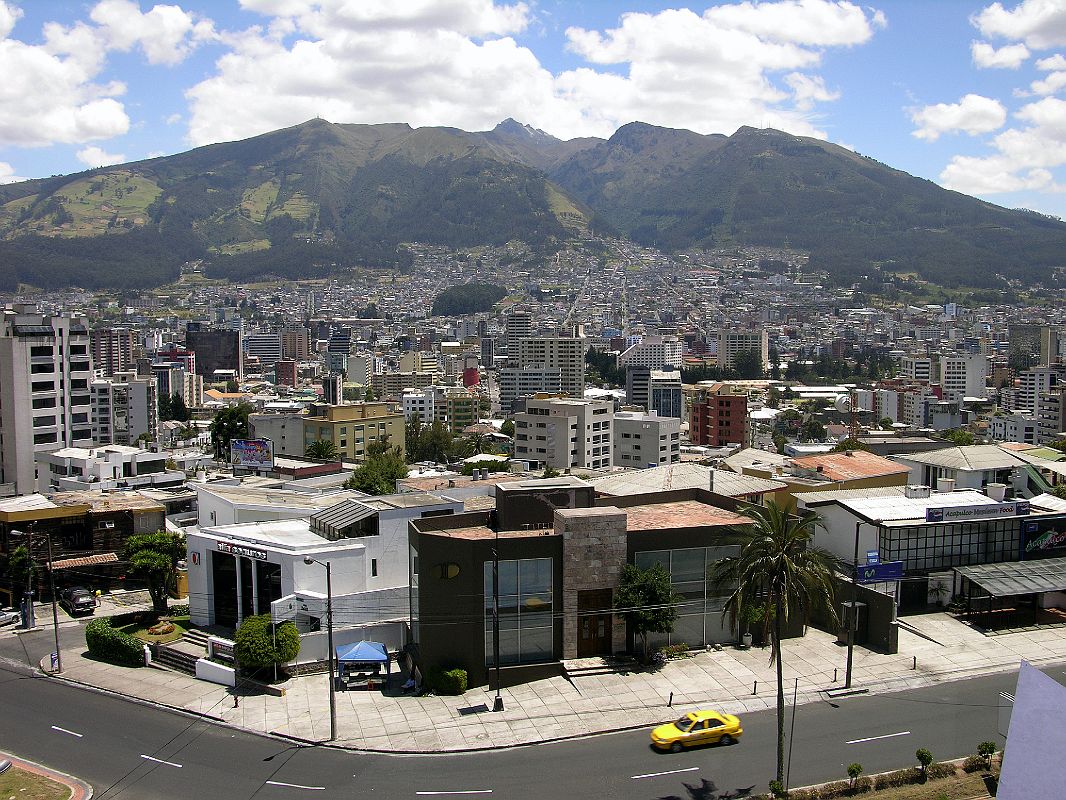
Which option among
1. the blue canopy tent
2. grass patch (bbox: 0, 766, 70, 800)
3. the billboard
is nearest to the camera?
grass patch (bbox: 0, 766, 70, 800)

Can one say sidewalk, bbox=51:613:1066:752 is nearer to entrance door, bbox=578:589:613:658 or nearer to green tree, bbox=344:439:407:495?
entrance door, bbox=578:589:613:658

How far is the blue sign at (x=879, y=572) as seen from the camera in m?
32.2

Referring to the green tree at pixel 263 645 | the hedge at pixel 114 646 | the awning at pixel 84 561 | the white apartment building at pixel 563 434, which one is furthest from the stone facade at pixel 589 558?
the white apartment building at pixel 563 434

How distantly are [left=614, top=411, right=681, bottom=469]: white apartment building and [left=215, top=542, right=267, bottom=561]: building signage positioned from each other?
186ft

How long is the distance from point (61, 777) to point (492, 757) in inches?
394

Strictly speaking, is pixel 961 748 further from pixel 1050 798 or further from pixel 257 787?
pixel 257 787

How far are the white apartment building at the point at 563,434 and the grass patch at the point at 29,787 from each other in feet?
206

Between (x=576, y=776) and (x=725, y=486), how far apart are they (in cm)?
2437

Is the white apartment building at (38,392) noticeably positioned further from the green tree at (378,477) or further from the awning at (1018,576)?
the awning at (1018,576)

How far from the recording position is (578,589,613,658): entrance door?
28.6 meters

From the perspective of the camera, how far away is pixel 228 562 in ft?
109

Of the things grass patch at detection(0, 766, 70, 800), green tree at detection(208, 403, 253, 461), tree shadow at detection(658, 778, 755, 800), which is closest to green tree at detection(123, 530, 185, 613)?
grass patch at detection(0, 766, 70, 800)

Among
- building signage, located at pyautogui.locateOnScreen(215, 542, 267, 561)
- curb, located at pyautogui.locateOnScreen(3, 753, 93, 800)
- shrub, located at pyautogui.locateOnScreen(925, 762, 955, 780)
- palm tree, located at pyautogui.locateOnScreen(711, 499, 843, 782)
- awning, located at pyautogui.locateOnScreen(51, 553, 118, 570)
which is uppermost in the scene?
palm tree, located at pyautogui.locateOnScreen(711, 499, 843, 782)

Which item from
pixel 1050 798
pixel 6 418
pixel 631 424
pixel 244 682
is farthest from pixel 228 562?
pixel 631 424
